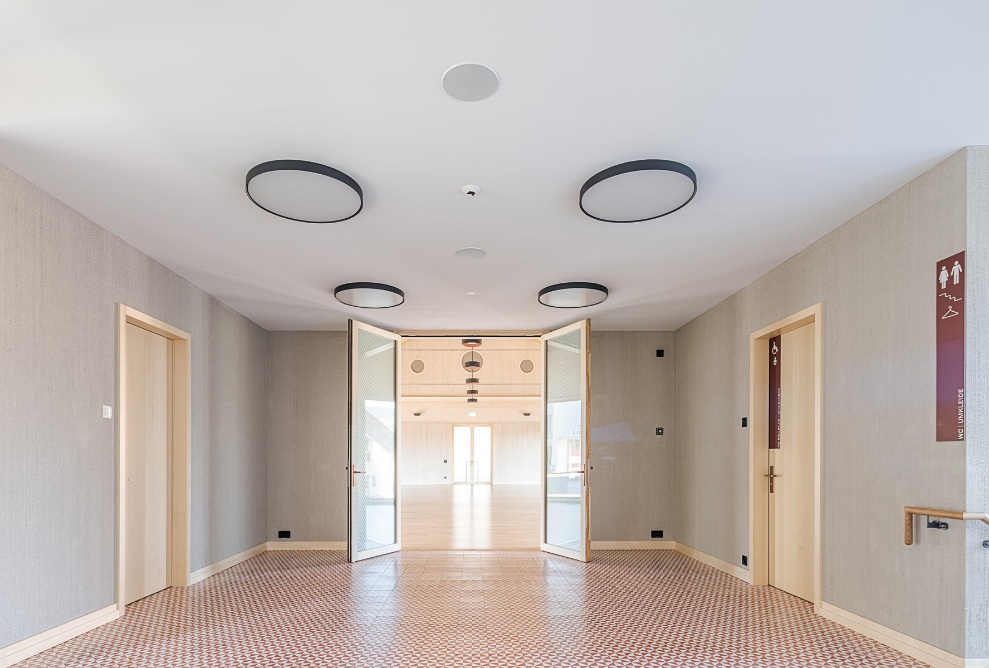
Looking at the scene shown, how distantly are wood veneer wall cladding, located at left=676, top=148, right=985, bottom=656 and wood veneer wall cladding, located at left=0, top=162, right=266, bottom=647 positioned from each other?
5.02 metres

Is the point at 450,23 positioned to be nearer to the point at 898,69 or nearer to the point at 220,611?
the point at 898,69

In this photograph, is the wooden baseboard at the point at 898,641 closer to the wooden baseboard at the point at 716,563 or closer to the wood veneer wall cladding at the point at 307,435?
the wooden baseboard at the point at 716,563

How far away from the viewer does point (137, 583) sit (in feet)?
19.2

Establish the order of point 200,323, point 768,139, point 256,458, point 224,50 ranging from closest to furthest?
point 224,50
point 768,139
point 200,323
point 256,458

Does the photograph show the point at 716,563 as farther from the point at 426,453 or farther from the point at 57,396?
the point at 426,453

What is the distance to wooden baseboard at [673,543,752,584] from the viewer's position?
6.73m

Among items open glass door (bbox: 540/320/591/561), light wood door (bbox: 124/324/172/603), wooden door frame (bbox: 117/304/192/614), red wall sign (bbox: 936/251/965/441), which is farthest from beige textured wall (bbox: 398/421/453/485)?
red wall sign (bbox: 936/251/965/441)

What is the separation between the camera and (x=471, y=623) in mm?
5086

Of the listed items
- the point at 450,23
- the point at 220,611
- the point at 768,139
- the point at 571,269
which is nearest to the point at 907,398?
the point at 768,139

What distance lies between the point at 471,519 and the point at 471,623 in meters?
7.27

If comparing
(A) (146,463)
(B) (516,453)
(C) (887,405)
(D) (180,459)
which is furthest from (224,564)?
(B) (516,453)

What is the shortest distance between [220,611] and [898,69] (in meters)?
5.60

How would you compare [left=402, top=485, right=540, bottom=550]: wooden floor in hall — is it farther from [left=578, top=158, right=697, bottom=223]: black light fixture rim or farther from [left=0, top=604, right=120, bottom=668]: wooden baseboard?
[left=578, top=158, right=697, bottom=223]: black light fixture rim

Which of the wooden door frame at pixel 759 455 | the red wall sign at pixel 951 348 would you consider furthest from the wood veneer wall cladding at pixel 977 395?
the wooden door frame at pixel 759 455
